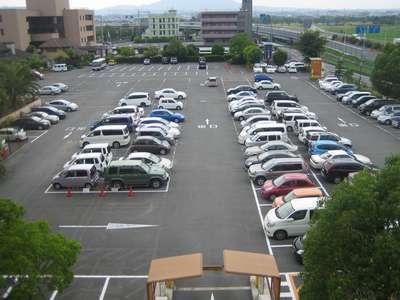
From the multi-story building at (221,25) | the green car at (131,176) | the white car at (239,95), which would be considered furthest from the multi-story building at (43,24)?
the green car at (131,176)

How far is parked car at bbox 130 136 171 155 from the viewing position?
27.7 meters

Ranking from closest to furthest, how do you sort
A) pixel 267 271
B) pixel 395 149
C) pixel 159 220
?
pixel 267 271
pixel 159 220
pixel 395 149

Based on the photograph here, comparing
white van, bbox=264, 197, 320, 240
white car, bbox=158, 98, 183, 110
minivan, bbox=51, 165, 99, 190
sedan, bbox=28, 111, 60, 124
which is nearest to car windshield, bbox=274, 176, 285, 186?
white van, bbox=264, 197, 320, 240

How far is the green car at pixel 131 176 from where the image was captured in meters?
22.6

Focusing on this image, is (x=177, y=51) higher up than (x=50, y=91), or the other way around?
(x=177, y=51)

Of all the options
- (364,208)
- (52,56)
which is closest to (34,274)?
(364,208)

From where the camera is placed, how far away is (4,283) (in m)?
10.1

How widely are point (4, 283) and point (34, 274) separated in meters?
0.63

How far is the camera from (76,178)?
22.8 metres

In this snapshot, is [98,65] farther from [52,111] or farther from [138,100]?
[52,111]

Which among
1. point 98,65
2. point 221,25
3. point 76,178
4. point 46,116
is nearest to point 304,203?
point 76,178

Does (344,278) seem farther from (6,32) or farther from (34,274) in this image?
(6,32)

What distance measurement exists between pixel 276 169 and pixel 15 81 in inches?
1027

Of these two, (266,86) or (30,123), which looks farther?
(266,86)
